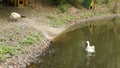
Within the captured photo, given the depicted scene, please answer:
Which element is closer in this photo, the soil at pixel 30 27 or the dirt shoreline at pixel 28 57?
the dirt shoreline at pixel 28 57

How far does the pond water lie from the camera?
1959 centimetres

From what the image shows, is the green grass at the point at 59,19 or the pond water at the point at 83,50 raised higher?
the green grass at the point at 59,19

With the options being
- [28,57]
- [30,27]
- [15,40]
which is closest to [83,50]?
[30,27]

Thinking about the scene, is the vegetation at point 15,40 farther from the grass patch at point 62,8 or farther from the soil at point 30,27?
the grass patch at point 62,8

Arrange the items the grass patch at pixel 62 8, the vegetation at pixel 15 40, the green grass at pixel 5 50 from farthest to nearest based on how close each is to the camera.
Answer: the grass patch at pixel 62 8 → the vegetation at pixel 15 40 → the green grass at pixel 5 50

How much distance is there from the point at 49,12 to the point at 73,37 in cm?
753

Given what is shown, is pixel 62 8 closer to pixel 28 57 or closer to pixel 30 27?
pixel 30 27

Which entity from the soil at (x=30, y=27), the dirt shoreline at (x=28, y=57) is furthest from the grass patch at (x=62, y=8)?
the dirt shoreline at (x=28, y=57)

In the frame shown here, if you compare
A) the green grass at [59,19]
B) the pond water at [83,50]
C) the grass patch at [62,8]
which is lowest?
the pond water at [83,50]

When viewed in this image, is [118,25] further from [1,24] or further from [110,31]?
[1,24]

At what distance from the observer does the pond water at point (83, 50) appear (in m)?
Result: 19.6

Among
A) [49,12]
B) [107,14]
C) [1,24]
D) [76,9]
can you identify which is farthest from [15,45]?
[107,14]

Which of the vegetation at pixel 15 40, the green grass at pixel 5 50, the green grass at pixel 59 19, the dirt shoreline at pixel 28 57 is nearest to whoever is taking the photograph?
the dirt shoreline at pixel 28 57

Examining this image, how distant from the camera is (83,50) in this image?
23531 mm
